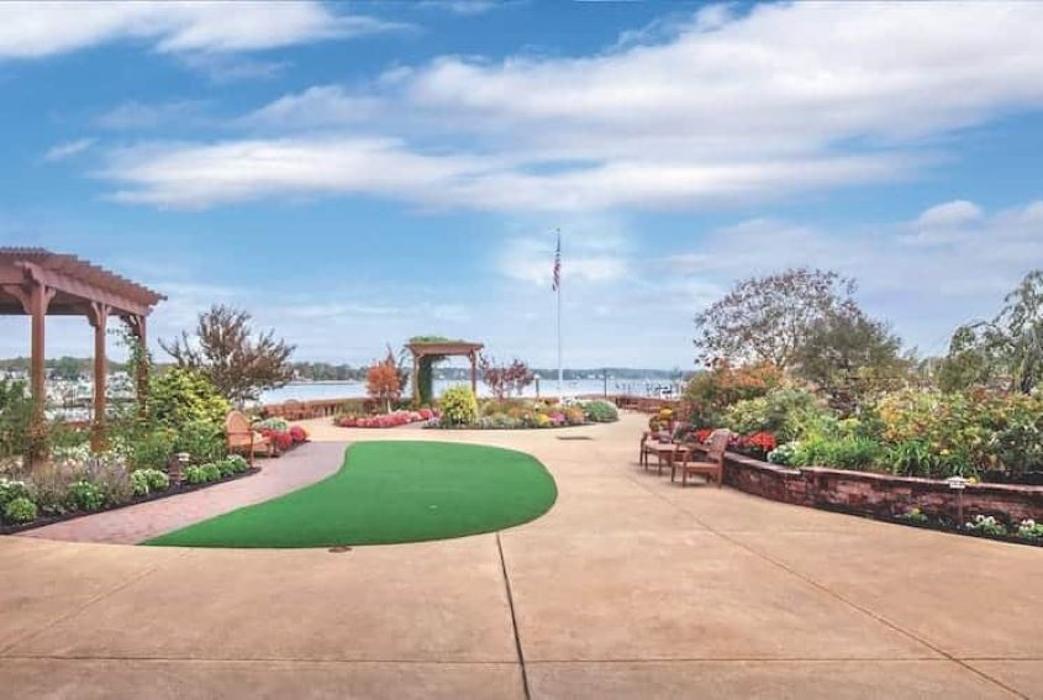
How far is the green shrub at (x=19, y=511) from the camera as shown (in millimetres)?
8102

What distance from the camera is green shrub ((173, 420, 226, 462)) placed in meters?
12.2

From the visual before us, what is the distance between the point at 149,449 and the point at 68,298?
4.09 m

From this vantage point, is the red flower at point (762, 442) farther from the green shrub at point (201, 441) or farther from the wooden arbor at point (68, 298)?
the wooden arbor at point (68, 298)

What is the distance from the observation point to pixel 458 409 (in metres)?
23.8

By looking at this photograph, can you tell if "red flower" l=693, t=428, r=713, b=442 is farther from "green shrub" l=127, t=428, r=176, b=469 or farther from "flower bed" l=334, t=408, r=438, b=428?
"flower bed" l=334, t=408, r=438, b=428

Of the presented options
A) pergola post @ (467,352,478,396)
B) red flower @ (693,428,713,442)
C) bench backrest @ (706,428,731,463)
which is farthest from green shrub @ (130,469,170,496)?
pergola post @ (467,352,478,396)

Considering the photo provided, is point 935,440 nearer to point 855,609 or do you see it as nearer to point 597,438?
point 855,609

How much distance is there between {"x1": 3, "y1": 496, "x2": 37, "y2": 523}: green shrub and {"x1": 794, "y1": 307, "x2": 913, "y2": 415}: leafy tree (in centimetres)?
1310

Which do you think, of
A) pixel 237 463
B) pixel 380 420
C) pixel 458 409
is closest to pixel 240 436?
pixel 237 463

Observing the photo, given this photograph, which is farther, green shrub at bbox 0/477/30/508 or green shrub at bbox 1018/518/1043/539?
green shrub at bbox 0/477/30/508

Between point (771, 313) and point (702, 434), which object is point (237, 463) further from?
point (771, 313)

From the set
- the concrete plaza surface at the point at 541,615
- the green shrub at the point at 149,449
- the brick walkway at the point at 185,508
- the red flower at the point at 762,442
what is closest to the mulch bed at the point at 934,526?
the concrete plaza surface at the point at 541,615

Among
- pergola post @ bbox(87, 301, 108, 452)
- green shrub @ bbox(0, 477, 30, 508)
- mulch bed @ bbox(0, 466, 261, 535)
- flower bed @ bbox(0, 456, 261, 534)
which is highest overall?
pergola post @ bbox(87, 301, 108, 452)

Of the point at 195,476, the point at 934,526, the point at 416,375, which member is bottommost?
the point at 934,526
